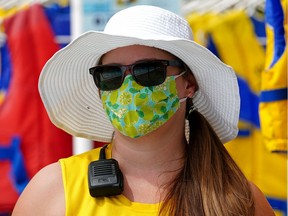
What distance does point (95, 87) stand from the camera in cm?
235

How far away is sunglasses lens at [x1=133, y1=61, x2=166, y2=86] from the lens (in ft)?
6.73

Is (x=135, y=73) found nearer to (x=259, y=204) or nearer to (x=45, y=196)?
(x=45, y=196)

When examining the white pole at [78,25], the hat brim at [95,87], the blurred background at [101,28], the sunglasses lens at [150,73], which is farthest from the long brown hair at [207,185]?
the white pole at [78,25]

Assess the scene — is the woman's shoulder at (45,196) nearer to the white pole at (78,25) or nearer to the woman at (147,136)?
the woman at (147,136)

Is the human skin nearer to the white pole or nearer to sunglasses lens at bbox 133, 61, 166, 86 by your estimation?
sunglasses lens at bbox 133, 61, 166, 86

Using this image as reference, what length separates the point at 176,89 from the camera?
7.06 feet

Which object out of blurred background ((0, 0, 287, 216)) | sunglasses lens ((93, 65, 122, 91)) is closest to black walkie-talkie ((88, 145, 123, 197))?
sunglasses lens ((93, 65, 122, 91))

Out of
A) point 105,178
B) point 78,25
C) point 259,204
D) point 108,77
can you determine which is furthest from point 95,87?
point 78,25

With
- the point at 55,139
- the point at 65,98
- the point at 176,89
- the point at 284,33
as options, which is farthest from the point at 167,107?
the point at 55,139

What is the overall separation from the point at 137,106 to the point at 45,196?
0.36 meters

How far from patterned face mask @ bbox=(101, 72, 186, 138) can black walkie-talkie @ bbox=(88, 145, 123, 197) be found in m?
0.10

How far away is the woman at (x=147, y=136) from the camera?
204 cm

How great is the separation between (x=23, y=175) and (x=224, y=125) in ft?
5.78

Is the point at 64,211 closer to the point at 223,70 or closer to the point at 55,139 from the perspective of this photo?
the point at 223,70
